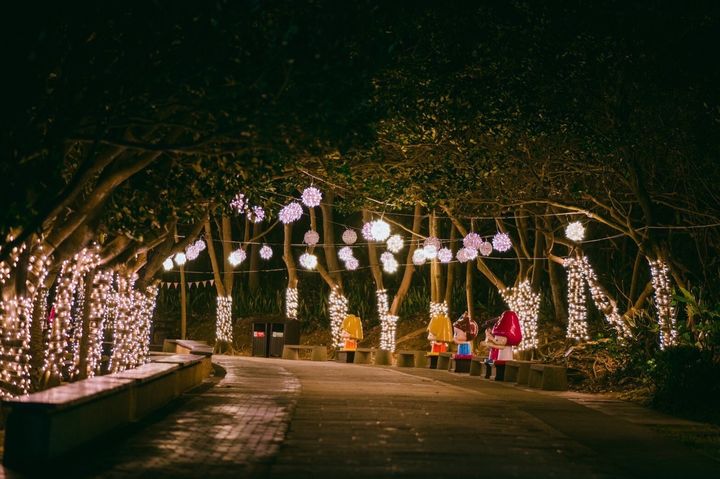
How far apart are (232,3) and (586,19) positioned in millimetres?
9953

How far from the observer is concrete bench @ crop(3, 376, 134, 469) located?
34.4 feet

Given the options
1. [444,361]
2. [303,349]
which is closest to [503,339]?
[444,361]

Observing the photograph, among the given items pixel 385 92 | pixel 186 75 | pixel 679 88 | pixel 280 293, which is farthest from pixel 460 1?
pixel 280 293

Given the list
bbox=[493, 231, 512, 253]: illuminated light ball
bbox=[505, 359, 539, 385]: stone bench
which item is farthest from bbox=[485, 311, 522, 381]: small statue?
bbox=[493, 231, 512, 253]: illuminated light ball

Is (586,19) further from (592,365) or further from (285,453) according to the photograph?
(285,453)

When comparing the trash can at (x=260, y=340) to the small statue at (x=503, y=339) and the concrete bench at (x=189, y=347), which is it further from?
the small statue at (x=503, y=339)

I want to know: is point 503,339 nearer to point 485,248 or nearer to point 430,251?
point 430,251

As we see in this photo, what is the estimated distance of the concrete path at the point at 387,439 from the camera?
10.7 m

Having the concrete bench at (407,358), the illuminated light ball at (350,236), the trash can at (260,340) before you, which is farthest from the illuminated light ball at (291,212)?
the trash can at (260,340)

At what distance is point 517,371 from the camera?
2705cm

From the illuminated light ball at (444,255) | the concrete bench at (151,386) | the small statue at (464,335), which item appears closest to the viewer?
the concrete bench at (151,386)

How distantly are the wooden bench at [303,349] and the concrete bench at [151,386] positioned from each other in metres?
22.6

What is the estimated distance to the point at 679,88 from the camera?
70.0 feet

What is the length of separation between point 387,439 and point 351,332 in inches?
1018
